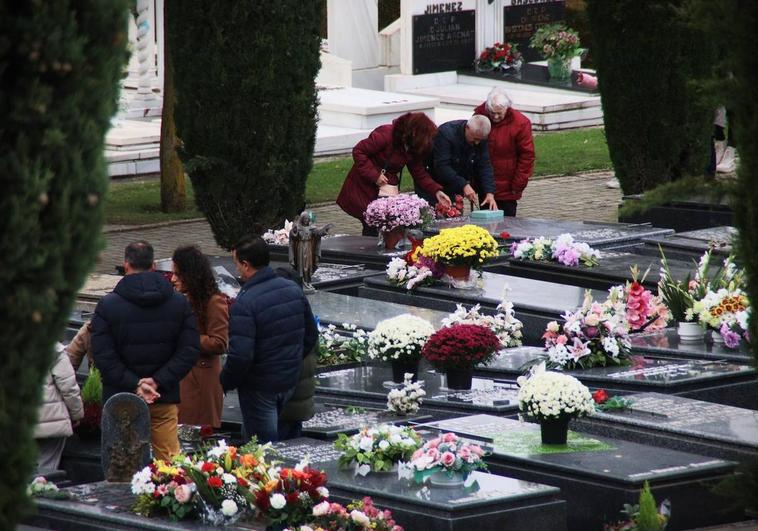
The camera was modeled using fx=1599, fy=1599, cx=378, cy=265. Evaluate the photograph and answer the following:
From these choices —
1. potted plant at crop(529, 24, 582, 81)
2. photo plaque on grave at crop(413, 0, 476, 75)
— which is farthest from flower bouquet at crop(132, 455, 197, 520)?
potted plant at crop(529, 24, 582, 81)

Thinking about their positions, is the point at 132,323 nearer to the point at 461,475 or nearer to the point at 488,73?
the point at 461,475

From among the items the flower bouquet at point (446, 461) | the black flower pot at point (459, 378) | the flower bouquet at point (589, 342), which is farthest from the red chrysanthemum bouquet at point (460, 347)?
the flower bouquet at point (446, 461)

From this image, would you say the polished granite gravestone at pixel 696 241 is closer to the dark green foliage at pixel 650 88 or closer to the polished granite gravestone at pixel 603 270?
the polished granite gravestone at pixel 603 270

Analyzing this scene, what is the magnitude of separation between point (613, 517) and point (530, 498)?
1.81ft

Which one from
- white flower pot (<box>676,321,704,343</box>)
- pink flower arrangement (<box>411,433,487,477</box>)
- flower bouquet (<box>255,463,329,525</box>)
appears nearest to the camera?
flower bouquet (<box>255,463,329,525</box>)

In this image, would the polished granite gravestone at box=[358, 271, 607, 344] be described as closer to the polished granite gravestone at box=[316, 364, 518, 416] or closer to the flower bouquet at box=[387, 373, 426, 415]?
the polished granite gravestone at box=[316, 364, 518, 416]

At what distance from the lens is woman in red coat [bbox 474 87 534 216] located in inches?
574

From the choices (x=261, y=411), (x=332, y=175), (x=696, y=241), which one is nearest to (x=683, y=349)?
(x=261, y=411)

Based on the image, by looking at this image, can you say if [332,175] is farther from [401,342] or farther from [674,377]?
[674,377]

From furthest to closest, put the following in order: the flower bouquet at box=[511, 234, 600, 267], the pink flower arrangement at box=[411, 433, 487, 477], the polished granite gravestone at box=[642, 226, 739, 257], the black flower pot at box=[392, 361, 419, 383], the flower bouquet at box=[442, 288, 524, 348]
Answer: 1. the polished granite gravestone at box=[642, 226, 739, 257]
2. the flower bouquet at box=[511, 234, 600, 267]
3. the flower bouquet at box=[442, 288, 524, 348]
4. the black flower pot at box=[392, 361, 419, 383]
5. the pink flower arrangement at box=[411, 433, 487, 477]

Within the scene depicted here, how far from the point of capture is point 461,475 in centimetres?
768

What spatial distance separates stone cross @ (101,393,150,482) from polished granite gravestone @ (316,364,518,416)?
7.04 ft

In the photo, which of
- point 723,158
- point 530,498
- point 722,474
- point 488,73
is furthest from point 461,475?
point 488,73

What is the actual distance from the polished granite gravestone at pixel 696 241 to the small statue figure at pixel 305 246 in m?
3.25
